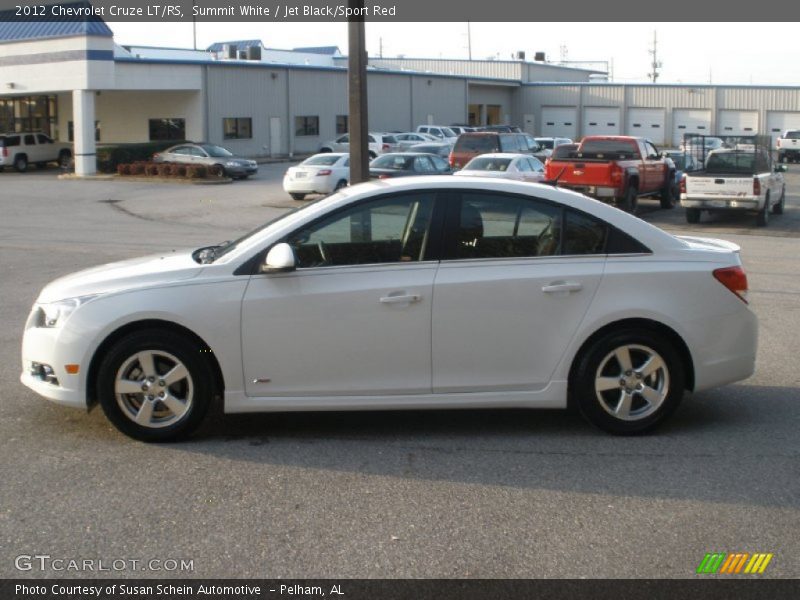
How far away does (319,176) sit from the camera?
3025cm

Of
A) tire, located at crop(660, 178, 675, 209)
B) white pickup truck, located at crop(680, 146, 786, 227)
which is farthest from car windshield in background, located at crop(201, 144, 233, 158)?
white pickup truck, located at crop(680, 146, 786, 227)

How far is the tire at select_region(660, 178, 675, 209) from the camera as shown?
29625 millimetres

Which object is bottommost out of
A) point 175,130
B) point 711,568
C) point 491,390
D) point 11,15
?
point 711,568

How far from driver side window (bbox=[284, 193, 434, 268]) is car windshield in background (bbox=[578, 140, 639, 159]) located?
21.4 m

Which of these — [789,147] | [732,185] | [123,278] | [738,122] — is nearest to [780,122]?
[738,122]

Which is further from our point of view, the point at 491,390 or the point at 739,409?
the point at 739,409

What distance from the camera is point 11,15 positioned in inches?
1833

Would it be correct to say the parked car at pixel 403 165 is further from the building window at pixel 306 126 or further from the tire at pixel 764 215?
the building window at pixel 306 126

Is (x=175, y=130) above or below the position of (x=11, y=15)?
below

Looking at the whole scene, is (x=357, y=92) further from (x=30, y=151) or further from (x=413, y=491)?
(x=30, y=151)

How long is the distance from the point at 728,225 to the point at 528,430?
65.2 feet
